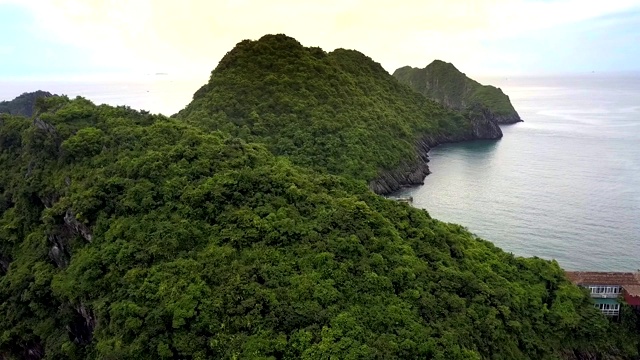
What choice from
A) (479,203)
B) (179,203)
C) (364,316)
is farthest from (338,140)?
(364,316)

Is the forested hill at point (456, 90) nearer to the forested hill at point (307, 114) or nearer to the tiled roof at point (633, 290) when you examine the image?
the forested hill at point (307, 114)

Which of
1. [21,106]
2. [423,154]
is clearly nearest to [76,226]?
[423,154]

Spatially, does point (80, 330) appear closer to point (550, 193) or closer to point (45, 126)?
point (45, 126)

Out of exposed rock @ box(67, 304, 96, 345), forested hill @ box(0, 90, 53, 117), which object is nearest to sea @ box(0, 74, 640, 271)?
exposed rock @ box(67, 304, 96, 345)

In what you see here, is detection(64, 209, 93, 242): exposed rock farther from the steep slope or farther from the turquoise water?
the turquoise water

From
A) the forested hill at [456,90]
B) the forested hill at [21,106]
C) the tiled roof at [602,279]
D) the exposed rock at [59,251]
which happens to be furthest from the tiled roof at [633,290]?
the forested hill at [21,106]

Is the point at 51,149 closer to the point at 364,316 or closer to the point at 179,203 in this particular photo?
the point at 179,203
